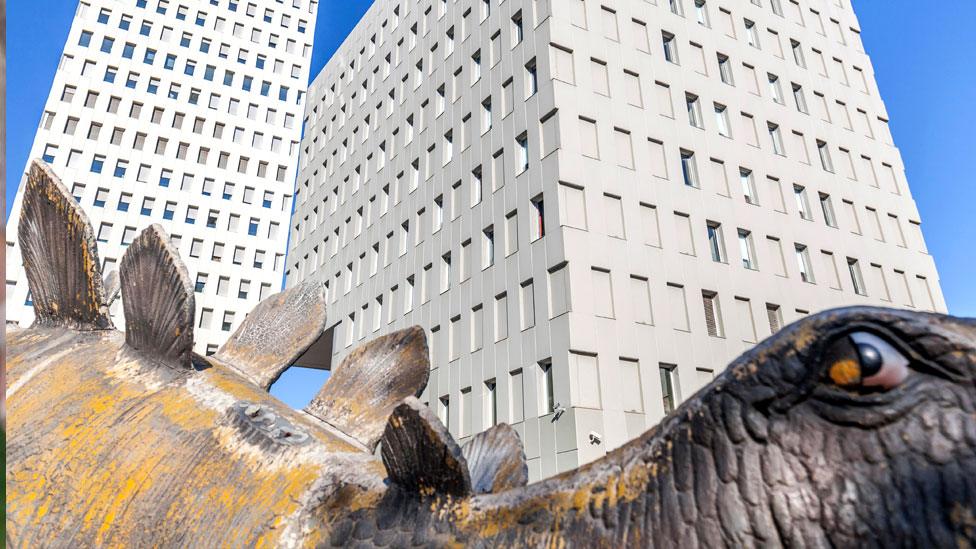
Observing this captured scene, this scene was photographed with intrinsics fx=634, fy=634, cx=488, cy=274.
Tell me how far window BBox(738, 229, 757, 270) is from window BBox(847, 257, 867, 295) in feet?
15.5

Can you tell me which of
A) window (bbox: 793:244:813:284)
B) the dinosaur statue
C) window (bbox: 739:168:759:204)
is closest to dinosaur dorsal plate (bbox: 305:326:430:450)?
the dinosaur statue

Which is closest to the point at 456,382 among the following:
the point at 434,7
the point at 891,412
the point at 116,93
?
the point at 434,7

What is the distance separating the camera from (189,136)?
45.6 m

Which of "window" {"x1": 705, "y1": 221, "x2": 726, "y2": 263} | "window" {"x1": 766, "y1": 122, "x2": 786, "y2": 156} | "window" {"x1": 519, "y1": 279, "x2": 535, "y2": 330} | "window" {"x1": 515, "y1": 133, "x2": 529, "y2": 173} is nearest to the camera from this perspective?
"window" {"x1": 519, "y1": 279, "x2": 535, "y2": 330}

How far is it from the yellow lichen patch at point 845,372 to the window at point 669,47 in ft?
83.3

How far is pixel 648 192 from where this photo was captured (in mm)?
20781

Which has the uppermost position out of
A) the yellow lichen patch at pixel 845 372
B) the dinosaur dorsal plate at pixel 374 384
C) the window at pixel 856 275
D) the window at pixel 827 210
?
the window at pixel 827 210

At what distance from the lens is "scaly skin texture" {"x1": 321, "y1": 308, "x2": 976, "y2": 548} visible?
902 millimetres

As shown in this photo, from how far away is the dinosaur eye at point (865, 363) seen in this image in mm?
948

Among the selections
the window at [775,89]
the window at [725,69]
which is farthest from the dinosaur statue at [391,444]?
the window at [775,89]

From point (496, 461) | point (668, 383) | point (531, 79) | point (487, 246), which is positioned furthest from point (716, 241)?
point (496, 461)

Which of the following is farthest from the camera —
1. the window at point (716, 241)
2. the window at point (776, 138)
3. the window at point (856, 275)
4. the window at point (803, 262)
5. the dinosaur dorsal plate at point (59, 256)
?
the window at point (776, 138)

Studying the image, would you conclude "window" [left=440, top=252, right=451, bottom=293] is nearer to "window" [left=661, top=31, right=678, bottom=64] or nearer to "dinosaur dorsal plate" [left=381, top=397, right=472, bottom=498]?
"window" [left=661, top=31, right=678, bottom=64]

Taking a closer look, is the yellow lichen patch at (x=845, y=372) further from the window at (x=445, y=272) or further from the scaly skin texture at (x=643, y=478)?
the window at (x=445, y=272)
